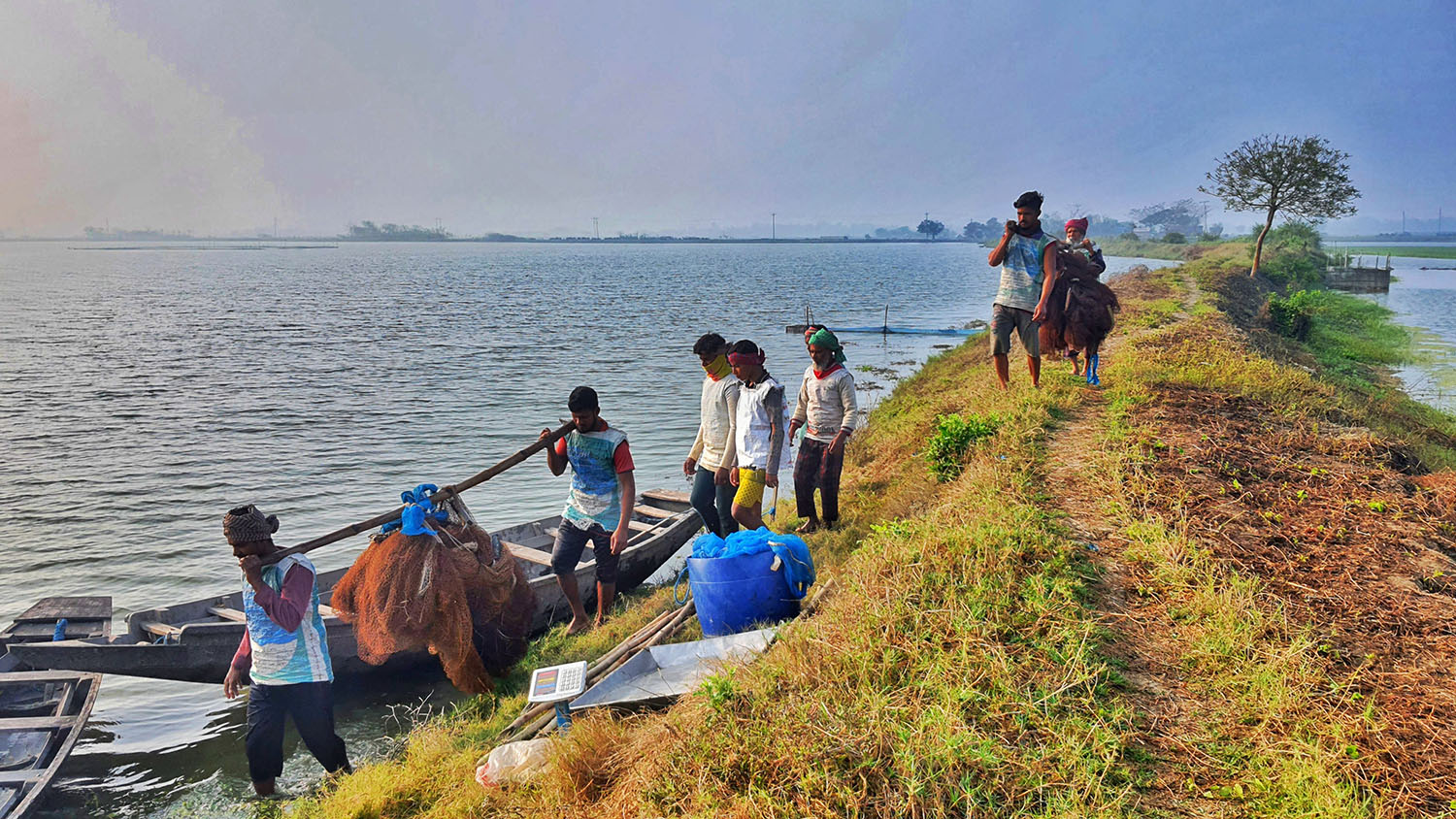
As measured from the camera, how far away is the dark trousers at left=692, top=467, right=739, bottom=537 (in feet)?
25.8

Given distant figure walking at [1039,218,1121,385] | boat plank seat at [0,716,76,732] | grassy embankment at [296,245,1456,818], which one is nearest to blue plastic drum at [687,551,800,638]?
grassy embankment at [296,245,1456,818]

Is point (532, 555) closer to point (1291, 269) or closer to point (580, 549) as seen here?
point (580, 549)

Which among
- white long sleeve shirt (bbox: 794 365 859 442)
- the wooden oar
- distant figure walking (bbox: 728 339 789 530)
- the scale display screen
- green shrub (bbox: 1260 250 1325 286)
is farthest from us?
green shrub (bbox: 1260 250 1325 286)

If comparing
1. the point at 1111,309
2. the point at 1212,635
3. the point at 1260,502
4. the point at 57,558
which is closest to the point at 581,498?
Answer: the point at 1212,635

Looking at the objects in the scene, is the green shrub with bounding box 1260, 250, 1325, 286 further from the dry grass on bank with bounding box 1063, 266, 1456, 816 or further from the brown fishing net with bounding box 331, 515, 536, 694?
the brown fishing net with bounding box 331, 515, 536, 694

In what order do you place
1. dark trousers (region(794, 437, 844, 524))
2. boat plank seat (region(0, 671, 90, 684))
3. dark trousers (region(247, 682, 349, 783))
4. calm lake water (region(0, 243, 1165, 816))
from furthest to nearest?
dark trousers (region(794, 437, 844, 524))
calm lake water (region(0, 243, 1165, 816))
boat plank seat (region(0, 671, 90, 684))
dark trousers (region(247, 682, 349, 783))

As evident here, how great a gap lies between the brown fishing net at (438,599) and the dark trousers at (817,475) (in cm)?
295

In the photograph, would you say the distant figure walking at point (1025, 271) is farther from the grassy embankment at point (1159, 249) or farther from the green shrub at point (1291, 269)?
the grassy embankment at point (1159, 249)

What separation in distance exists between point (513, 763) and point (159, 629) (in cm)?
509

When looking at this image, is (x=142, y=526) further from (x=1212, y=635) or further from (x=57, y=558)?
(x=1212, y=635)

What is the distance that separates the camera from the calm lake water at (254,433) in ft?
26.6

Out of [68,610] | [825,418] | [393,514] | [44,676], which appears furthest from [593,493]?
Answer: [68,610]

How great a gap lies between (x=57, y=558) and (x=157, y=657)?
6.89 meters

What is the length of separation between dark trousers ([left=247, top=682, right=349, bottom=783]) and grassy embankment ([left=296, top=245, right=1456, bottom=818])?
35cm
